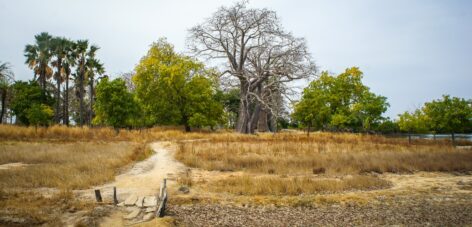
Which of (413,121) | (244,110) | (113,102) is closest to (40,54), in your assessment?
(113,102)

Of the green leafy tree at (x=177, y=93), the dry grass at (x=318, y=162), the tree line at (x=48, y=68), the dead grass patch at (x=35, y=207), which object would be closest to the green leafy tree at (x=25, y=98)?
the tree line at (x=48, y=68)

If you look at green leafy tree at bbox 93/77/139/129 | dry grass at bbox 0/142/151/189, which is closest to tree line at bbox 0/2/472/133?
green leafy tree at bbox 93/77/139/129

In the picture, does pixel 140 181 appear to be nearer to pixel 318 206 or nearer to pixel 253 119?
pixel 318 206

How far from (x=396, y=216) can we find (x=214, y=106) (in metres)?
30.6

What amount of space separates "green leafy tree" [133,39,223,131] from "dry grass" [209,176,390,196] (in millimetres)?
24394

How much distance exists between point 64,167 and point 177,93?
25.0 metres

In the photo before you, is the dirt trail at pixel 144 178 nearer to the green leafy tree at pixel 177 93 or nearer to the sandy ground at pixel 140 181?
the sandy ground at pixel 140 181

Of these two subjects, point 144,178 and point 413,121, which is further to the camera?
point 413,121

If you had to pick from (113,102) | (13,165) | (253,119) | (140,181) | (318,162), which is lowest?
(140,181)

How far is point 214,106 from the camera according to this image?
38781 mm

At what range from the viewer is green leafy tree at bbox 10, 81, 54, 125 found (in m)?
41.5

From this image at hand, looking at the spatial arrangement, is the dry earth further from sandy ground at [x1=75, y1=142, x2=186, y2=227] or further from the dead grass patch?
the dead grass patch

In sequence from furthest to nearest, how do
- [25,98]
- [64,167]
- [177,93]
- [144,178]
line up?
[25,98] → [177,93] → [64,167] → [144,178]

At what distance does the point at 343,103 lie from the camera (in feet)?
156
